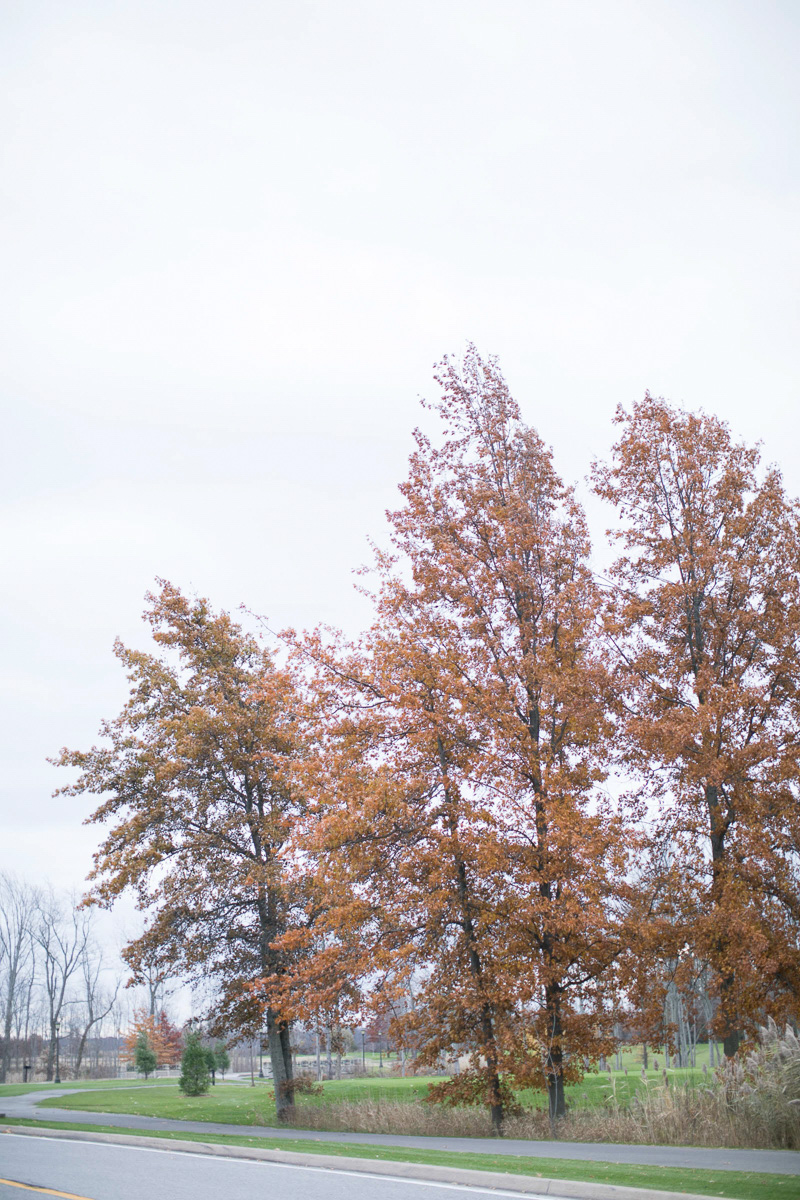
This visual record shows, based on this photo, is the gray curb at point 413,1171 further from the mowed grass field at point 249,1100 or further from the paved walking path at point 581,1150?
the mowed grass field at point 249,1100

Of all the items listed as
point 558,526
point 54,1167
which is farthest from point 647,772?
point 54,1167

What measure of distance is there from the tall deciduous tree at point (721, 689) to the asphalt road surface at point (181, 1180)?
6.81 m

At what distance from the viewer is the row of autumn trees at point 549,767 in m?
15.2

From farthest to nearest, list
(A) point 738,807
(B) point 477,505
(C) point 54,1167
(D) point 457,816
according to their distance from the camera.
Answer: (B) point 477,505 → (D) point 457,816 → (A) point 738,807 → (C) point 54,1167

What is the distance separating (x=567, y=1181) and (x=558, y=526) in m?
11.9

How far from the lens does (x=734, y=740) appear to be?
52.2 ft

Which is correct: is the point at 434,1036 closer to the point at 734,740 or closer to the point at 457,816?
the point at 457,816

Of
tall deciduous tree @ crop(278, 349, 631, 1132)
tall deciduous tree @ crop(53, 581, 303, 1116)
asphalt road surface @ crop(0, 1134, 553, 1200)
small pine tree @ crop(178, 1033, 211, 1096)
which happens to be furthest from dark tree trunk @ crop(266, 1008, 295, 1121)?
small pine tree @ crop(178, 1033, 211, 1096)

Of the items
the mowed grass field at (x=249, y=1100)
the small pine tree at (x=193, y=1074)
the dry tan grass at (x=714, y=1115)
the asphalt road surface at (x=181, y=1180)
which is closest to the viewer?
the asphalt road surface at (x=181, y=1180)

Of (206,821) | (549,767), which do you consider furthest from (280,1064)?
(549,767)

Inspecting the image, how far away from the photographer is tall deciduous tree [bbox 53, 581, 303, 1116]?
22.8 m

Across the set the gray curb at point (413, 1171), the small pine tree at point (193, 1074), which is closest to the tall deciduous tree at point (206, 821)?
the gray curb at point (413, 1171)

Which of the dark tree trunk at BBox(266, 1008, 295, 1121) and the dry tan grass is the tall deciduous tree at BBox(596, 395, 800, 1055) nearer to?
the dry tan grass

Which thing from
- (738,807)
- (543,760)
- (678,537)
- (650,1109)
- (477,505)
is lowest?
(650,1109)
